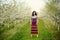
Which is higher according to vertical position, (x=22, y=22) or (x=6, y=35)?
(x=22, y=22)

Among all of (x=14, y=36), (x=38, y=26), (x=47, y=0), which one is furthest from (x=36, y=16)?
(x=14, y=36)

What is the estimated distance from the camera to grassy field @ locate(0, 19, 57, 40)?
5.80 feet

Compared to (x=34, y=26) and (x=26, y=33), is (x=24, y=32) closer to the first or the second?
(x=26, y=33)

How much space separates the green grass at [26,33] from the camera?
1.77 metres

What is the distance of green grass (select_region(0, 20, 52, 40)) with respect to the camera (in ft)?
5.79

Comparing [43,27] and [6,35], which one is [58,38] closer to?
[43,27]

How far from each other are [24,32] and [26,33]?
0.03 meters

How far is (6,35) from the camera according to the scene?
1775 mm

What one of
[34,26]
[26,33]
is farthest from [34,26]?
[26,33]

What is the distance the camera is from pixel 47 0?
71.1 inches

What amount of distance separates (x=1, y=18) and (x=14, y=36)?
27cm

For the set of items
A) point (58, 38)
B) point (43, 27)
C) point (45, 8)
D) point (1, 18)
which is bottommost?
point (58, 38)

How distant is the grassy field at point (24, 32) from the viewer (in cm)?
177

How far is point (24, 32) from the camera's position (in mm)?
1769
